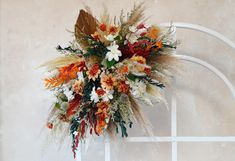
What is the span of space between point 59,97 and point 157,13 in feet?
2.23

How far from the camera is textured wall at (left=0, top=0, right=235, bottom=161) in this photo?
1.48 meters

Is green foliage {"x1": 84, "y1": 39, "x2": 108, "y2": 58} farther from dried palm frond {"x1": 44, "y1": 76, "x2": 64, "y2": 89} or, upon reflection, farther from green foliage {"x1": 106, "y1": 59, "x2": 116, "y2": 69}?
dried palm frond {"x1": 44, "y1": 76, "x2": 64, "y2": 89}

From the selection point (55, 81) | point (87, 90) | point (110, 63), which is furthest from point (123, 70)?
point (55, 81)

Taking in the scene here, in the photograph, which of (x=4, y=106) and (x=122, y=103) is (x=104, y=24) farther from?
(x=4, y=106)

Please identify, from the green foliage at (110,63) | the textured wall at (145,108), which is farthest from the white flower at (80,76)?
the textured wall at (145,108)

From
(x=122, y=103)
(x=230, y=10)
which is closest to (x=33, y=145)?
(x=122, y=103)

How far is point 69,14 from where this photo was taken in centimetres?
152

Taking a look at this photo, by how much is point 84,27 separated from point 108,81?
0.79 ft

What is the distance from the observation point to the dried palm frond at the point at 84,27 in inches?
44.9

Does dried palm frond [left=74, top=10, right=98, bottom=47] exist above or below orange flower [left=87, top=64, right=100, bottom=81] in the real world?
above

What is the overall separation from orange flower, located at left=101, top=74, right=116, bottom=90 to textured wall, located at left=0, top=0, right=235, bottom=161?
1.47 ft

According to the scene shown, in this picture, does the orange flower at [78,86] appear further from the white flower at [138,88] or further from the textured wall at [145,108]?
the textured wall at [145,108]

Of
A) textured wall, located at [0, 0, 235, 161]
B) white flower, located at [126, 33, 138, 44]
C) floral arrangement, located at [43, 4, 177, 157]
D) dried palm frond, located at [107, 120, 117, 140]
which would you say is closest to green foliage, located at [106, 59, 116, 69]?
floral arrangement, located at [43, 4, 177, 157]

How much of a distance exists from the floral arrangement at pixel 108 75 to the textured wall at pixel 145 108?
1.17 ft
